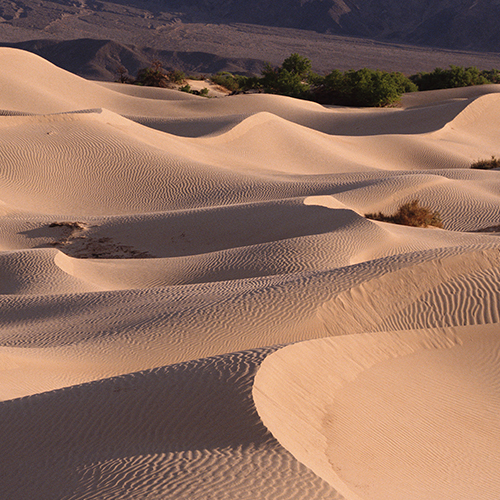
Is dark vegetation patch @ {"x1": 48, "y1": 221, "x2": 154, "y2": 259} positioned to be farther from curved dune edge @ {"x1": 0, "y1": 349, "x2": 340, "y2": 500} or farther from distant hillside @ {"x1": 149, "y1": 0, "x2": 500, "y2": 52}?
distant hillside @ {"x1": 149, "y1": 0, "x2": 500, "y2": 52}

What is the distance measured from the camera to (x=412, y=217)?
15492 mm

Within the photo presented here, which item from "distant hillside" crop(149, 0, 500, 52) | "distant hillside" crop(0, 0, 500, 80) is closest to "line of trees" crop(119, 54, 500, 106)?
"distant hillside" crop(0, 0, 500, 80)

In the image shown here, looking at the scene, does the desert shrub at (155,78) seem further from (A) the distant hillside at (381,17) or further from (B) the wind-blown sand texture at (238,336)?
(A) the distant hillside at (381,17)

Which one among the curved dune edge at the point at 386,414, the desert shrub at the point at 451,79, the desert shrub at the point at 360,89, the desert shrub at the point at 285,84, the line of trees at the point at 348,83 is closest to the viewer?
the curved dune edge at the point at 386,414

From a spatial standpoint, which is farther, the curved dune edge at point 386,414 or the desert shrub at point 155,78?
the desert shrub at point 155,78

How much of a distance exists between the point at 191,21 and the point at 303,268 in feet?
374

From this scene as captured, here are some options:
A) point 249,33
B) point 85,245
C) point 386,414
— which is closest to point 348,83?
point 85,245

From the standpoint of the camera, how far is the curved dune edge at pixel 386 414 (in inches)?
165

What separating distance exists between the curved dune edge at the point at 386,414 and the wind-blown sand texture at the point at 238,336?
0.02m

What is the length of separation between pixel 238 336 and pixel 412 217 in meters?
9.24

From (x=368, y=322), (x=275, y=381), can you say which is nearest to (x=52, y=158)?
(x=368, y=322)

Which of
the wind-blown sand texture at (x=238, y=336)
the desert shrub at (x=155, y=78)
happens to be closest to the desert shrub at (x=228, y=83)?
the desert shrub at (x=155, y=78)

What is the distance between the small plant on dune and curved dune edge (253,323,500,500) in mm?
8789

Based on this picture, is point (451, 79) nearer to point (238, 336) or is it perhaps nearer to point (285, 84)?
point (285, 84)
